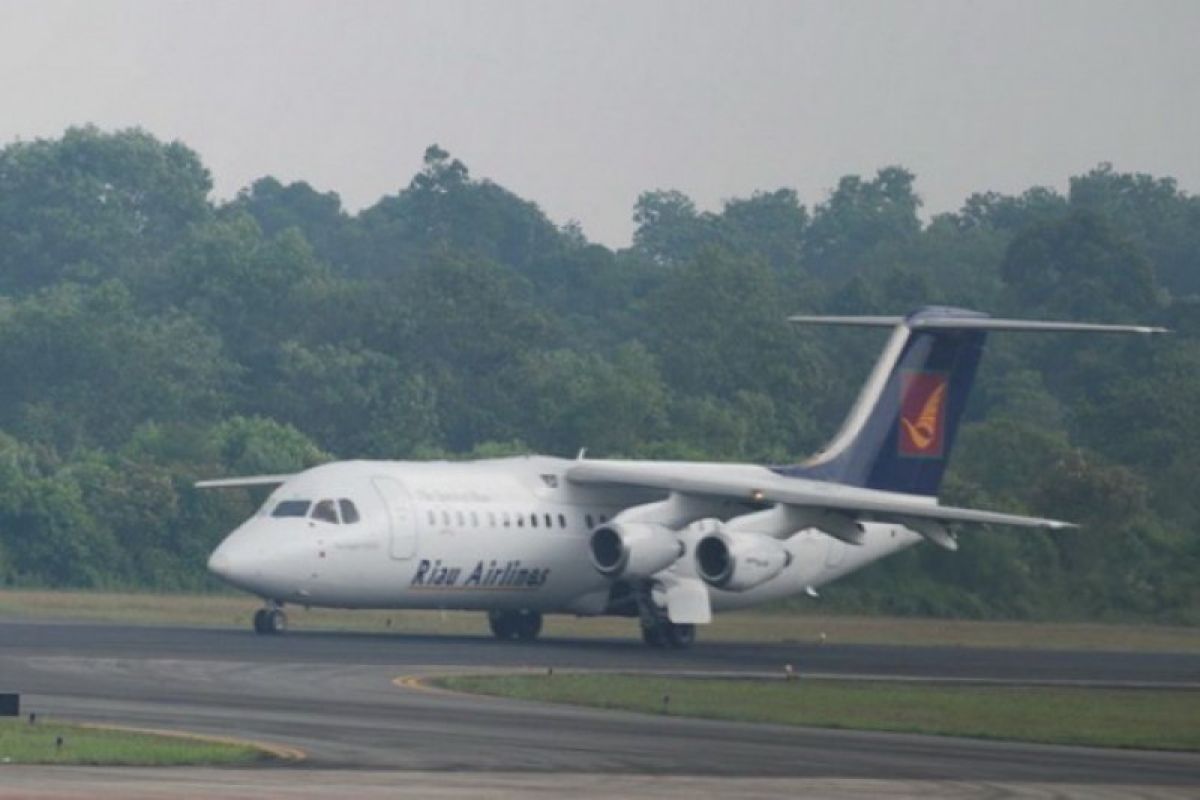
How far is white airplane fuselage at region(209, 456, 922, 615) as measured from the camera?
1986 inches

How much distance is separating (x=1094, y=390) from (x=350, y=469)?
52.2 meters

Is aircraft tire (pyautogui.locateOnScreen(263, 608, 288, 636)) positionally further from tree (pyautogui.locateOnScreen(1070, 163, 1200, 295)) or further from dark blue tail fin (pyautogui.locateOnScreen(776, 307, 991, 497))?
tree (pyautogui.locateOnScreen(1070, 163, 1200, 295))

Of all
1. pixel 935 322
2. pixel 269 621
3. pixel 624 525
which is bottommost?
pixel 269 621

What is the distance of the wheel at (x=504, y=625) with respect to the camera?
5475 centimetres

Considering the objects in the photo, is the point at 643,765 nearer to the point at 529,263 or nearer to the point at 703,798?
the point at 703,798

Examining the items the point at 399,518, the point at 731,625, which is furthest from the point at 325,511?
the point at 731,625

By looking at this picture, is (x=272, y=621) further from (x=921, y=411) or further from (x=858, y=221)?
(x=858, y=221)

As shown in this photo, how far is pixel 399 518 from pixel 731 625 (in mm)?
9995

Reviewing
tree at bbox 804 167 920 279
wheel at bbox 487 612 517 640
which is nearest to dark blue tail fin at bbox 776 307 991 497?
wheel at bbox 487 612 517 640

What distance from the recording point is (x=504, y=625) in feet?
180

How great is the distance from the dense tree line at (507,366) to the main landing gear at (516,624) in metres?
8.58

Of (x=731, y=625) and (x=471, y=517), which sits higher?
(x=471, y=517)

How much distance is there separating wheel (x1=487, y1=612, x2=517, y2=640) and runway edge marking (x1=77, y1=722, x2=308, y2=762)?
22.6 m

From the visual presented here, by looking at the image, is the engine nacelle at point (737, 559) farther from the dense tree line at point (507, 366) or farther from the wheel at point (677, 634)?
the dense tree line at point (507, 366)
